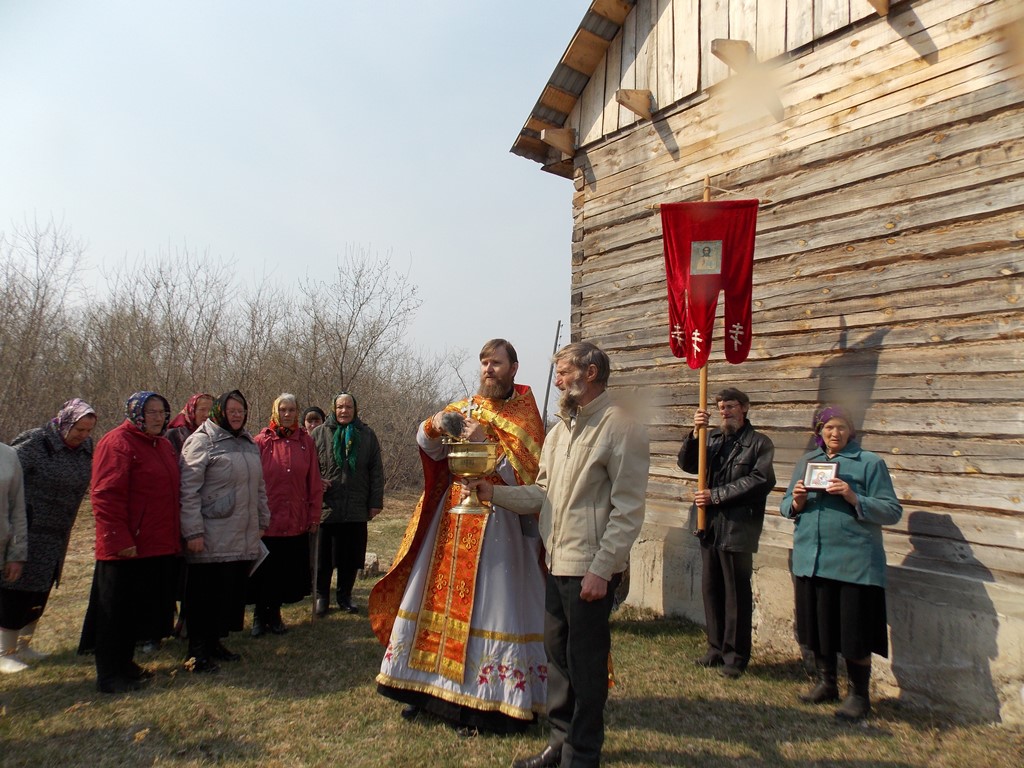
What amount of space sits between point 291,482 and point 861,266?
4.99m

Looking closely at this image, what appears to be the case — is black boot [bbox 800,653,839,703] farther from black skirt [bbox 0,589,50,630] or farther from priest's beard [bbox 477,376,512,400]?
black skirt [bbox 0,589,50,630]

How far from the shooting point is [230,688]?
461cm

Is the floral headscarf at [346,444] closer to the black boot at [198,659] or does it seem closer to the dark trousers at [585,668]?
the black boot at [198,659]

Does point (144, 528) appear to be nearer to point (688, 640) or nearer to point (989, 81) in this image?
point (688, 640)

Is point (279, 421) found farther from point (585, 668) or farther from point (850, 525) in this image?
point (850, 525)

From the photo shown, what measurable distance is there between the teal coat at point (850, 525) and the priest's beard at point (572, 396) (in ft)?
6.89

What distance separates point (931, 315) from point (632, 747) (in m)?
3.45

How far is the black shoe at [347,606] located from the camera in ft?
21.9

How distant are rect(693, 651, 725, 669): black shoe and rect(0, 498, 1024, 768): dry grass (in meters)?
0.09

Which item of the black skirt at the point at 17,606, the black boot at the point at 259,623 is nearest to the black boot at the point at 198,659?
the black boot at the point at 259,623

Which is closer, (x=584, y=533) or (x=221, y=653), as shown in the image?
(x=584, y=533)

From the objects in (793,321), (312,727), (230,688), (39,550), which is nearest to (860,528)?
(793,321)

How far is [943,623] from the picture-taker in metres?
4.45

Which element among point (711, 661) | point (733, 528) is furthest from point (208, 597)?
point (733, 528)
